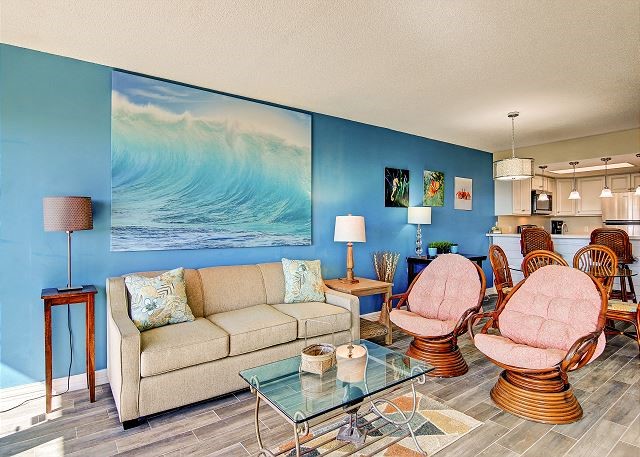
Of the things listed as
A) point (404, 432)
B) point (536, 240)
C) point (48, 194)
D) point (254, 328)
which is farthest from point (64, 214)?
point (536, 240)

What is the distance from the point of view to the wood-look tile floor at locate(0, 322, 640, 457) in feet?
6.94

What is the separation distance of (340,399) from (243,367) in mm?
1206

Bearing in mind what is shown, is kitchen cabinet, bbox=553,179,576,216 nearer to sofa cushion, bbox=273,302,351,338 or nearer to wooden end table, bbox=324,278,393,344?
wooden end table, bbox=324,278,393,344

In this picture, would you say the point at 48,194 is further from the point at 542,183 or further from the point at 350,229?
the point at 542,183

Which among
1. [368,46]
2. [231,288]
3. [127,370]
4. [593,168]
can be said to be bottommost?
[127,370]

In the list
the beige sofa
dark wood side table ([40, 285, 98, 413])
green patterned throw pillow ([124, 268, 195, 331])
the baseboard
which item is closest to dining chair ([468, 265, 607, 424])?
the beige sofa

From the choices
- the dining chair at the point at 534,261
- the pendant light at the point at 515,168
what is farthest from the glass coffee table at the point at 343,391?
the pendant light at the point at 515,168

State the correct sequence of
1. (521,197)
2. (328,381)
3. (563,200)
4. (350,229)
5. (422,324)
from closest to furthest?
1. (328,381)
2. (422,324)
3. (350,229)
4. (521,197)
5. (563,200)

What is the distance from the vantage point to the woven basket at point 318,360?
2078 mm

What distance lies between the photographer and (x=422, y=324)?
3.10 meters

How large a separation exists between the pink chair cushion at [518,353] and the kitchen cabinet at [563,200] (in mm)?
6391

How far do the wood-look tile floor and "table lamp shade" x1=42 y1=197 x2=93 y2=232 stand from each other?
4.26 feet

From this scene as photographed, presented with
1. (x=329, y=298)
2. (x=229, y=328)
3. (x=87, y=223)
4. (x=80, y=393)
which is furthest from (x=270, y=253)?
(x=80, y=393)

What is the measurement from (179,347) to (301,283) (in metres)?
1.42
